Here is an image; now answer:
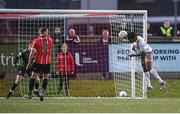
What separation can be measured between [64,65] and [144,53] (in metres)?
2.65

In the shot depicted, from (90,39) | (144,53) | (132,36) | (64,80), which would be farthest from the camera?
(90,39)

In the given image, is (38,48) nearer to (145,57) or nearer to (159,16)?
(145,57)

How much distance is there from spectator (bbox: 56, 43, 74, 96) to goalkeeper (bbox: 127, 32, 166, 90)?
2234 millimetres

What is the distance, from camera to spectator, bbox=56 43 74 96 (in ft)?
Answer: 71.2

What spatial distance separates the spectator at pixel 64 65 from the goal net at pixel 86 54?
0.05 meters

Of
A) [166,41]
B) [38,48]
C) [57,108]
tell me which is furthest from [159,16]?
[57,108]

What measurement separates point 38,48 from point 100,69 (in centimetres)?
414

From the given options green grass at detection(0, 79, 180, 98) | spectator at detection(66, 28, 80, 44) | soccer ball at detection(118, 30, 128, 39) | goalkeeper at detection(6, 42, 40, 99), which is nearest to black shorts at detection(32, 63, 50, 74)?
goalkeeper at detection(6, 42, 40, 99)

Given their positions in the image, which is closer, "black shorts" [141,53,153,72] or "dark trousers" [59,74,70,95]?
"black shorts" [141,53,153,72]

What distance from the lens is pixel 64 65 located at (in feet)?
71.6

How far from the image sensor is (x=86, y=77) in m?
22.8

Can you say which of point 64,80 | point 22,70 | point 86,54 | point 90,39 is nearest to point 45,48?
point 22,70

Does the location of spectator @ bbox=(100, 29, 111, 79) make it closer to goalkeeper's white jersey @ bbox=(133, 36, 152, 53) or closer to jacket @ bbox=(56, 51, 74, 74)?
jacket @ bbox=(56, 51, 74, 74)

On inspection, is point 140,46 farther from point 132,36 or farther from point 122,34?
point 122,34
